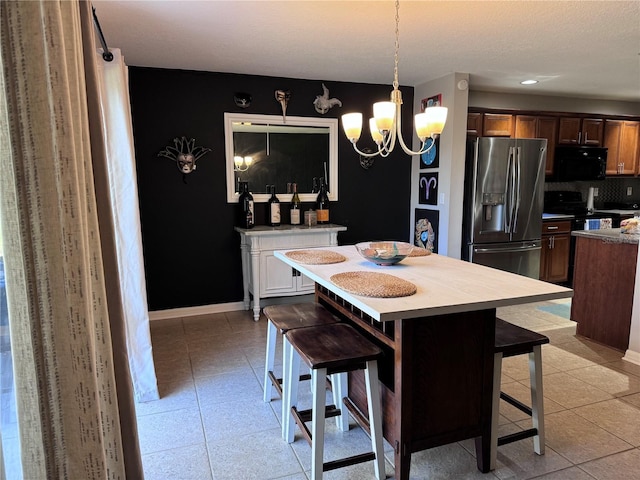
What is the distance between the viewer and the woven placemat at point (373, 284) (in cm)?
166

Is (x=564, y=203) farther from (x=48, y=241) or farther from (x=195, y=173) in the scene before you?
(x=48, y=241)

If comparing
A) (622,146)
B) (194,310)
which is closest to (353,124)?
(194,310)

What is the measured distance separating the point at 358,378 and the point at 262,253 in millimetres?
2066

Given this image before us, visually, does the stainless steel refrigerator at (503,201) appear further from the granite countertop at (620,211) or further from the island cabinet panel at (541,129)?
the granite countertop at (620,211)

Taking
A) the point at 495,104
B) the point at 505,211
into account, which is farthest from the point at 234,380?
the point at 495,104

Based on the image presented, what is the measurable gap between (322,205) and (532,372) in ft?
9.22

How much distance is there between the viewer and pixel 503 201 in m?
4.50

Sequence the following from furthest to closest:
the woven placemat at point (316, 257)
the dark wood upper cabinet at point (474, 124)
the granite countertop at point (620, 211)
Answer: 1. the granite countertop at point (620, 211)
2. the dark wood upper cabinet at point (474, 124)
3. the woven placemat at point (316, 257)

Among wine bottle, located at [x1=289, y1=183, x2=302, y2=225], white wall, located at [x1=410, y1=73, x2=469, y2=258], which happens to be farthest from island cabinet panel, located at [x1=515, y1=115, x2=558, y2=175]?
wine bottle, located at [x1=289, y1=183, x2=302, y2=225]

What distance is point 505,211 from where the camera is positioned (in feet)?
14.8

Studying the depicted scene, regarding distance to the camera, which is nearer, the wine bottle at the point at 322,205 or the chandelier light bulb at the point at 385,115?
the chandelier light bulb at the point at 385,115

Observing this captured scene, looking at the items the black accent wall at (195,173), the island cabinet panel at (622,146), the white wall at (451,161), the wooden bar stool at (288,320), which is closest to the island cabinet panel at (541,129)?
the island cabinet panel at (622,146)

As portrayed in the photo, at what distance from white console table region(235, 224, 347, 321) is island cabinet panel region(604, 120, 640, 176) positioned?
4.03m

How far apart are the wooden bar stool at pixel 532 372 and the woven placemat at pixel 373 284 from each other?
20.9 inches
